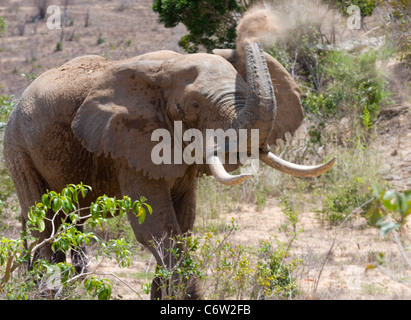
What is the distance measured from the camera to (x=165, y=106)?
5.93 metres

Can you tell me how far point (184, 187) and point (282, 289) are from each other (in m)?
1.21

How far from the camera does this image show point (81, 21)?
29.6 m

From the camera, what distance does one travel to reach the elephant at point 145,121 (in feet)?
17.6

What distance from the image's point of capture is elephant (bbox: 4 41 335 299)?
536 cm

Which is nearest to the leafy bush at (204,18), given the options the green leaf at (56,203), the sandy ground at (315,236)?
the sandy ground at (315,236)

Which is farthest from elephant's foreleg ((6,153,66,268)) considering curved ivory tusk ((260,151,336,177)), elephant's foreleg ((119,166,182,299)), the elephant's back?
curved ivory tusk ((260,151,336,177))

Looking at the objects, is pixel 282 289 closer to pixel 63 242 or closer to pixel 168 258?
pixel 168 258

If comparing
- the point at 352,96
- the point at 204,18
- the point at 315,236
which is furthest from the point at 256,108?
the point at 204,18

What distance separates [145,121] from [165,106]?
20cm

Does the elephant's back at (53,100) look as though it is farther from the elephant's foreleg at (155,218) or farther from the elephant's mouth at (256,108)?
the elephant's mouth at (256,108)

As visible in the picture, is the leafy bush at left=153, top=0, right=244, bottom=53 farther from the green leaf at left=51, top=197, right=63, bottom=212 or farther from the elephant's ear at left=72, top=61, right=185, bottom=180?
the green leaf at left=51, top=197, right=63, bottom=212
